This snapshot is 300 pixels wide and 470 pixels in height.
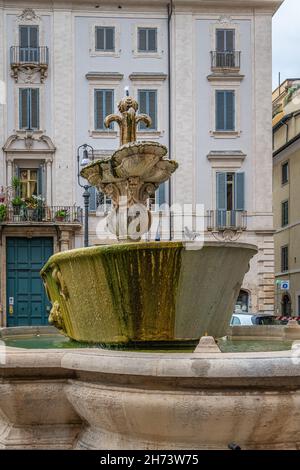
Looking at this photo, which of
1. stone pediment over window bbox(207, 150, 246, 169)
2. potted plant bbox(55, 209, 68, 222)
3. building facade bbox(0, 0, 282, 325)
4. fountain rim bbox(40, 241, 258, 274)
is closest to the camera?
fountain rim bbox(40, 241, 258, 274)

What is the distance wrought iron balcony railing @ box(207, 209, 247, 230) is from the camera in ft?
90.8

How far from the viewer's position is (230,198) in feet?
91.8

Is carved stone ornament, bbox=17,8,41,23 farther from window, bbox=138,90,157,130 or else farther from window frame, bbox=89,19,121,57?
window, bbox=138,90,157,130

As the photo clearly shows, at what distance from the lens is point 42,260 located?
27594 millimetres

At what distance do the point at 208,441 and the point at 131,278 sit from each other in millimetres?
1646

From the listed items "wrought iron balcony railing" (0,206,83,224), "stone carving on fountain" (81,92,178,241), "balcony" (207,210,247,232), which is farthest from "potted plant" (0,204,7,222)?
"stone carving on fountain" (81,92,178,241)

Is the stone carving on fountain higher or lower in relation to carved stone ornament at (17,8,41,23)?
lower

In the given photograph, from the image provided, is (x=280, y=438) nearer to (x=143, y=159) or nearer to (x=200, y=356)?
(x=200, y=356)

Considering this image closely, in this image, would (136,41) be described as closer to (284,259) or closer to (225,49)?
(225,49)

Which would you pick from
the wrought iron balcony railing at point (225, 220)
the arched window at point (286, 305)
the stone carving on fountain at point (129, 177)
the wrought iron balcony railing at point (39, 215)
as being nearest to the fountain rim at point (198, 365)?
the stone carving on fountain at point (129, 177)

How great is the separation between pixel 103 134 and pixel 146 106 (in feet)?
6.80

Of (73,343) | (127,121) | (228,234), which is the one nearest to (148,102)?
(228,234)

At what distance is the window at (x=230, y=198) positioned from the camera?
2773 centimetres

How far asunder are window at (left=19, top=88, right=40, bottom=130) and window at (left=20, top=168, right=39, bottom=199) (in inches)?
69.4
